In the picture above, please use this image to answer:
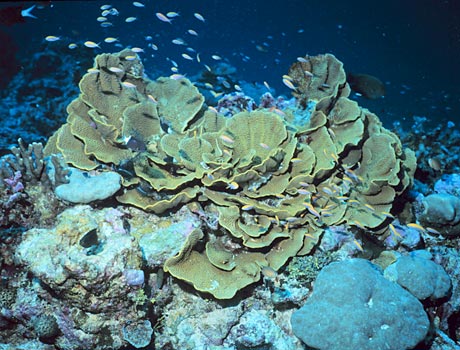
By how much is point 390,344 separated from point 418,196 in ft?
12.3

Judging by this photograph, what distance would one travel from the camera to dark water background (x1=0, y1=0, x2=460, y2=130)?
5053 cm

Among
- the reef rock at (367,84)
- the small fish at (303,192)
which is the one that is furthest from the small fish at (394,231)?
the reef rock at (367,84)

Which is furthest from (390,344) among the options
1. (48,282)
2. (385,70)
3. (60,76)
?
(385,70)

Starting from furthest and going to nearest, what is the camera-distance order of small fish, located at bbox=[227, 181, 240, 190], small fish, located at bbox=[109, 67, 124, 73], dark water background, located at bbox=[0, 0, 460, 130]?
dark water background, located at bbox=[0, 0, 460, 130] → small fish, located at bbox=[109, 67, 124, 73] → small fish, located at bbox=[227, 181, 240, 190]

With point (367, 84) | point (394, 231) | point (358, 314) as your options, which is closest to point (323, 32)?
point (367, 84)

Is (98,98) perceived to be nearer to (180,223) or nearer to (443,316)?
(180,223)

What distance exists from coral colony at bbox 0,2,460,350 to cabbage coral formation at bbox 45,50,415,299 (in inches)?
1.0

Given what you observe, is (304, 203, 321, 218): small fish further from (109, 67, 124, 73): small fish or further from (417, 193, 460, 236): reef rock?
(109, 67, 124, 73): small fish

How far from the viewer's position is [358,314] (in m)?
3.65

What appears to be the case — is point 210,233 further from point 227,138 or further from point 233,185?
point 227,138

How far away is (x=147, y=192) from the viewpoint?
181 inches

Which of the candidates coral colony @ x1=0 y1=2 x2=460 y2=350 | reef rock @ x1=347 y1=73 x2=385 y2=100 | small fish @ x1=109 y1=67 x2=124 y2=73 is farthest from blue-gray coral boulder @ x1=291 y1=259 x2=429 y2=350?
reef rock @ x1=347 y1=73 x2=385 y2=100

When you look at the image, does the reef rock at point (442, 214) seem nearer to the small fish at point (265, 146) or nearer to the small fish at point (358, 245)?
the small fish at point (358, 245)

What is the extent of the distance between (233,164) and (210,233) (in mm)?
1109
